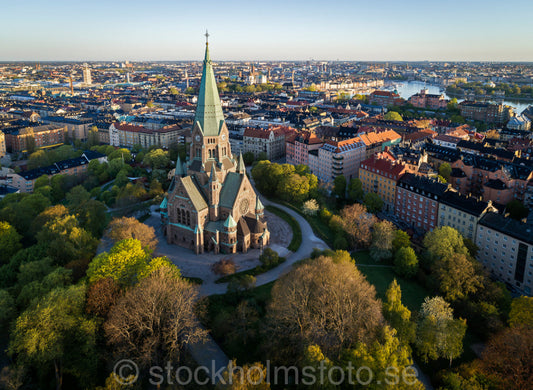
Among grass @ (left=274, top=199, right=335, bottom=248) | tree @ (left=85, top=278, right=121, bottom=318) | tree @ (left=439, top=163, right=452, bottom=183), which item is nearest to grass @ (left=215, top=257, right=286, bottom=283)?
grass @ (left=274, top=199, right=335, bottom=248)

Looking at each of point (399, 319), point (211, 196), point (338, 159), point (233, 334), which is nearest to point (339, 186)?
point (338, 159)

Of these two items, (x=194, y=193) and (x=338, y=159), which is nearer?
(x=194, y=193)

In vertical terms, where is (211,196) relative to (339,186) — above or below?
above

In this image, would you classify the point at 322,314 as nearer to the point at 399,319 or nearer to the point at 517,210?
the point at 399,319

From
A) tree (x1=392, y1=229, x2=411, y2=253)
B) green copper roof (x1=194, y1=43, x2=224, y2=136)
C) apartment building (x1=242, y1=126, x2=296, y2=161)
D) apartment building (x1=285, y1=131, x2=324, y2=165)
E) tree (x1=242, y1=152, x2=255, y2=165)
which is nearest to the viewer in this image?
green copper roof (x1=194, y1=43, x2=224, y2=136)

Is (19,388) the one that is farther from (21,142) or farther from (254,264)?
(21,142)

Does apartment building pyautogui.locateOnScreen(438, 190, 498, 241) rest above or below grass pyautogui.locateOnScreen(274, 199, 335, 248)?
above

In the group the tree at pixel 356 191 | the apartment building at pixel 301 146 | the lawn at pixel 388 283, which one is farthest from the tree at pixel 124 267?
the apartment building at pixel 301 146

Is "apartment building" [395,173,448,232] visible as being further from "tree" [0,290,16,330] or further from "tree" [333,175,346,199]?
"tree" [0,290,16,330]
